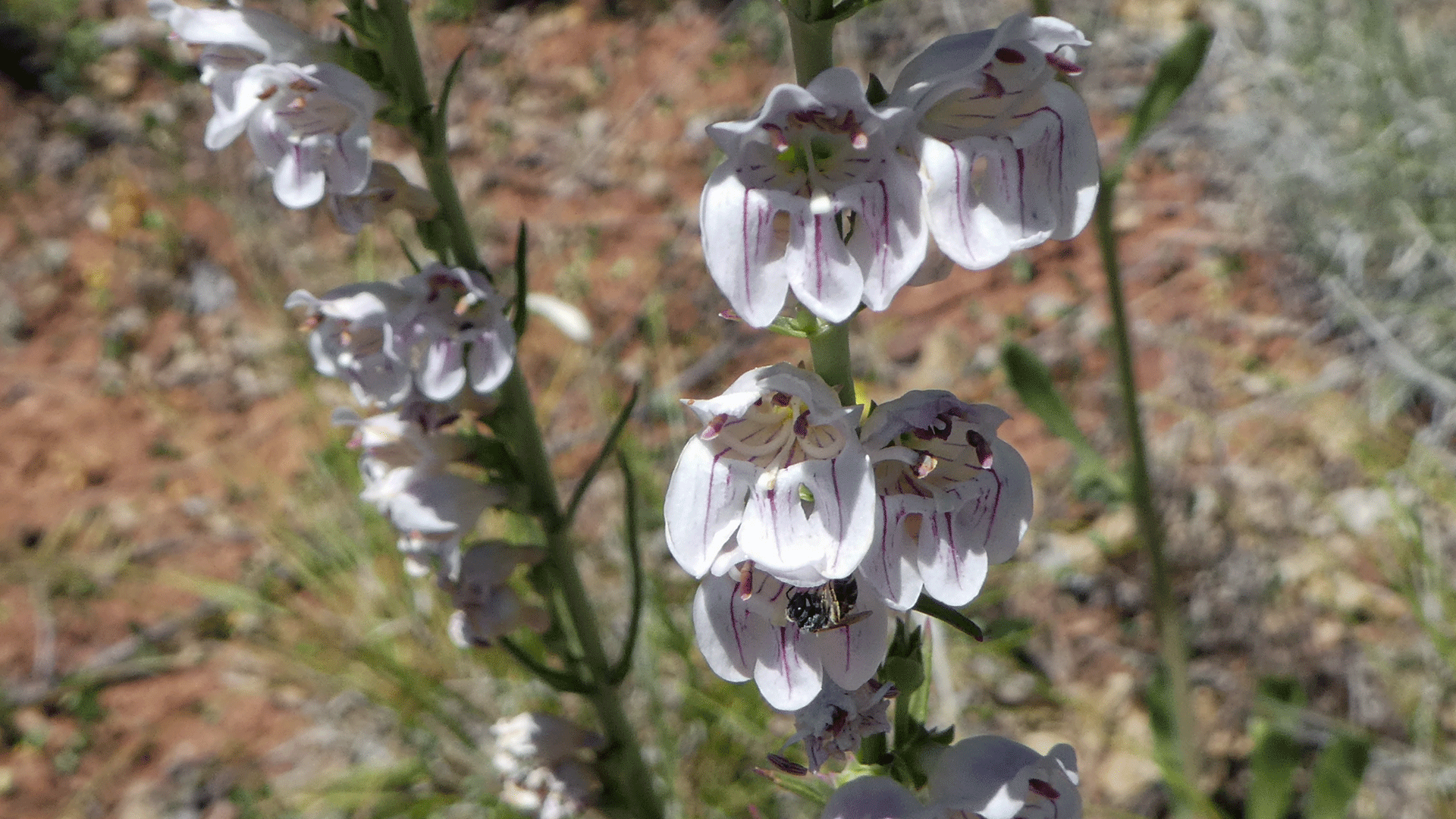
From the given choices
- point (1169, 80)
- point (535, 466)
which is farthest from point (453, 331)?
point (1169, 80)

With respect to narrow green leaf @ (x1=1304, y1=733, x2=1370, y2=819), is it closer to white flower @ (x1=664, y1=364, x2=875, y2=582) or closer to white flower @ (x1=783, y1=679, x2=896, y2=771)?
white flower @ (x1=783, y1=679, x2=896, y2=771)

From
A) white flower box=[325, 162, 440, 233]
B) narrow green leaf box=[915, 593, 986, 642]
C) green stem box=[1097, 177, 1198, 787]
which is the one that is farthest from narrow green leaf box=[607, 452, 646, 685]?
green stem box=[1097, 177, 1198, 787]

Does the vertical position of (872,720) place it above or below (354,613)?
above

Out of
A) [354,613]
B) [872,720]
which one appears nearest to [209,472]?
[354,613]

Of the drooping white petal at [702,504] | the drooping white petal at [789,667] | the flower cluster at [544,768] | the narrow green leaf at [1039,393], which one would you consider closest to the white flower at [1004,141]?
the drooping white petal at [702,504]

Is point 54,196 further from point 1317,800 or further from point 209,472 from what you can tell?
point 1317,800
